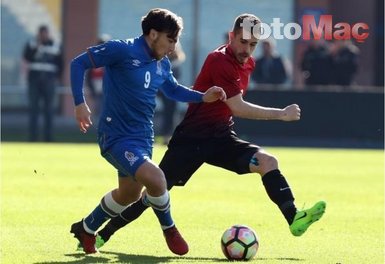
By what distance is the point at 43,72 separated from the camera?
2469 centimetres

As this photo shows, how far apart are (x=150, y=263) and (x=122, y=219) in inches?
42.0

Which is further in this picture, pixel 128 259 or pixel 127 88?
pixel 127 88

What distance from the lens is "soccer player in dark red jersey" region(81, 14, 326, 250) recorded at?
9.28 meters

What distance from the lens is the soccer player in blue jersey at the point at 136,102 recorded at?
8586 mm

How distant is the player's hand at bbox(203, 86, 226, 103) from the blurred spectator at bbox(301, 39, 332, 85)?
702 inches

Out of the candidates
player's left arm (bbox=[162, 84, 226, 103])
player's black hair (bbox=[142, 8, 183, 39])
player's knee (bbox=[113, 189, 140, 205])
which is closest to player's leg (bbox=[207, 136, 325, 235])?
player's left arm (bbox=[162, 84, 226, 103])

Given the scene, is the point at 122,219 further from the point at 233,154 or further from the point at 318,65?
the point at 318,65

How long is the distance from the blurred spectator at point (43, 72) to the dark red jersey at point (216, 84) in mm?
14633

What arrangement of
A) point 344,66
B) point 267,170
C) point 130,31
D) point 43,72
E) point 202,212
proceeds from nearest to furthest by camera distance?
point 267,170, point 202,212, point 43,72, point 344,66, point 130,31

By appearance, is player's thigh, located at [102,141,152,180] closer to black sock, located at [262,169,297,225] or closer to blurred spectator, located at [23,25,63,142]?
black sock, located at [262,169,297,225]

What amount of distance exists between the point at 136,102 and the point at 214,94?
2.26ft

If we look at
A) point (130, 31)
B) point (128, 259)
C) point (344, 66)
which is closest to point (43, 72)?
point (344, 66)

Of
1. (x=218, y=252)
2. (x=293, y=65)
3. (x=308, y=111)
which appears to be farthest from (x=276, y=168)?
(x=293, y=65)

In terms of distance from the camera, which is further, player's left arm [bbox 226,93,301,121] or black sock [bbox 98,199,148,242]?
black sock [bbox 98,199,148,242]
